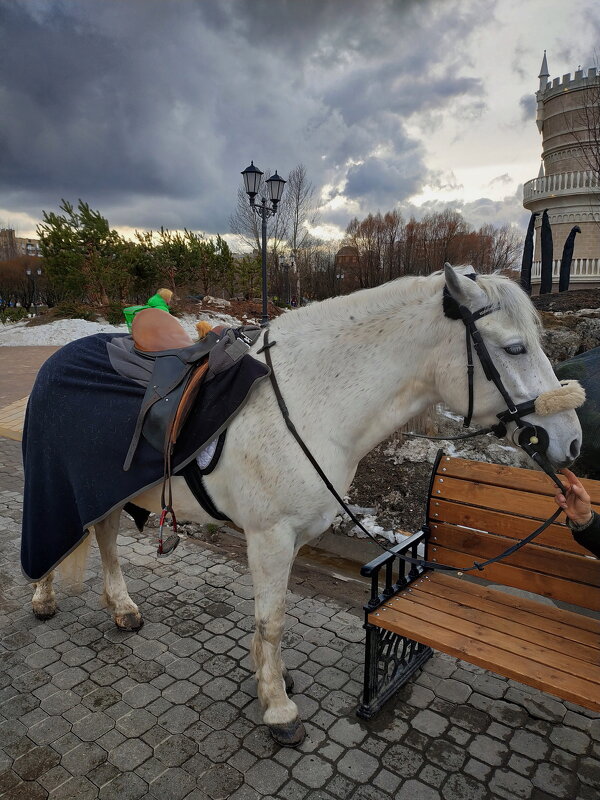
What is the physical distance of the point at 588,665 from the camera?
7.16 feet

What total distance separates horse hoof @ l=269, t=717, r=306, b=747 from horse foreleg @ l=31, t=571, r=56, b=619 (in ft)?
6.45

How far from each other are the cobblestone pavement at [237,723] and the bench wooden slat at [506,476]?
1.22m

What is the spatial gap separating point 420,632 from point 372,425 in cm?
107

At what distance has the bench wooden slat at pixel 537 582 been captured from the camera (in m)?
2.52

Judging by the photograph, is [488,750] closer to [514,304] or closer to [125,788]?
[125,788]

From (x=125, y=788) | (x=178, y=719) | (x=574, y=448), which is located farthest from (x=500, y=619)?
(x=125, y=788)

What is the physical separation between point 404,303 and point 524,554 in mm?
1615

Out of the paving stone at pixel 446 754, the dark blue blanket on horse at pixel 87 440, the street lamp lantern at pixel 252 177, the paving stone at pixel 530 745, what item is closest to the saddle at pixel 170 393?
the dark blue blanket on horse at pixel 87 440

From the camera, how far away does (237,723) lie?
2.61 meters

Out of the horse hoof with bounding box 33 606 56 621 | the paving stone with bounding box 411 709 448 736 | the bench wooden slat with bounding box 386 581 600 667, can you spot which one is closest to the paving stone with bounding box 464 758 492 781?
the paving stone with bounding box 411 709 448 736

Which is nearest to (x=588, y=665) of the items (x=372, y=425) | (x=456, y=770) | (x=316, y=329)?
(x=456, y=770)

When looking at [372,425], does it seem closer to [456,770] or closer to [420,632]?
[420,632]

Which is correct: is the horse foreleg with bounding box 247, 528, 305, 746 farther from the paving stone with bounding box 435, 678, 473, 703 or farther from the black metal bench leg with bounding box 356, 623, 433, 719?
the paving stone with bounding box 435, 678, 473, 703

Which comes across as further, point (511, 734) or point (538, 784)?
point (511, 734)
